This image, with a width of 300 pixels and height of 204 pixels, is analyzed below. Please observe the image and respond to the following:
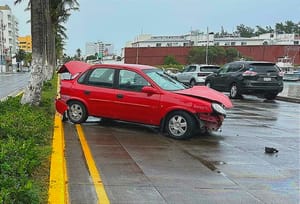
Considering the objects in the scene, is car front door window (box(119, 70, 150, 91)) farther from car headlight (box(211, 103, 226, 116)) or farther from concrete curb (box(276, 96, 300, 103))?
concrete curb (box(276, 96, 300, 103))

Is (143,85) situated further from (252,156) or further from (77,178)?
(77,178)

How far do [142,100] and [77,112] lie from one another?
1.97 metres

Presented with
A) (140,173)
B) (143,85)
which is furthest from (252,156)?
(143,85)

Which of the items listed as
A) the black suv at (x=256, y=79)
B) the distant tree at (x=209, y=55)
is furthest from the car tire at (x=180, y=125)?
the distant tree at (x=209, y=55)

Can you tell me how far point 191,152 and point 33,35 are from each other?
724 centimetres

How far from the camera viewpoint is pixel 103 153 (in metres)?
7.20

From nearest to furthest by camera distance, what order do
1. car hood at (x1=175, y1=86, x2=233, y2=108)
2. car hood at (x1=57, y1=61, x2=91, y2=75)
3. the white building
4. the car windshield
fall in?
car hood at (x1=175, y1=86, x2=233, y2=108), the car windshield, car hood at (x1=57, y1=61, x2=91, y2=75), the white building

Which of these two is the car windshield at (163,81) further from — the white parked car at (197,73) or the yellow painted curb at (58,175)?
the white parked car at (197,73)

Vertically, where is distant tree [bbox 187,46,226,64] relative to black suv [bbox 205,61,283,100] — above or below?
above

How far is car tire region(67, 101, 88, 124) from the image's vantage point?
10266 mm

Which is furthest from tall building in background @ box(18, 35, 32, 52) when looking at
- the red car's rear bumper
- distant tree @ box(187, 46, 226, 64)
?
the red car's rear bumper

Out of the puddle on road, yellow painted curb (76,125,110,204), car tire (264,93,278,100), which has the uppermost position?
car tire (264,93,278,100)

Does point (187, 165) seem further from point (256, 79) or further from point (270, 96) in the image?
point (270, 96)

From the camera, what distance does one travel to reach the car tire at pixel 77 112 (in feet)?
33.7
